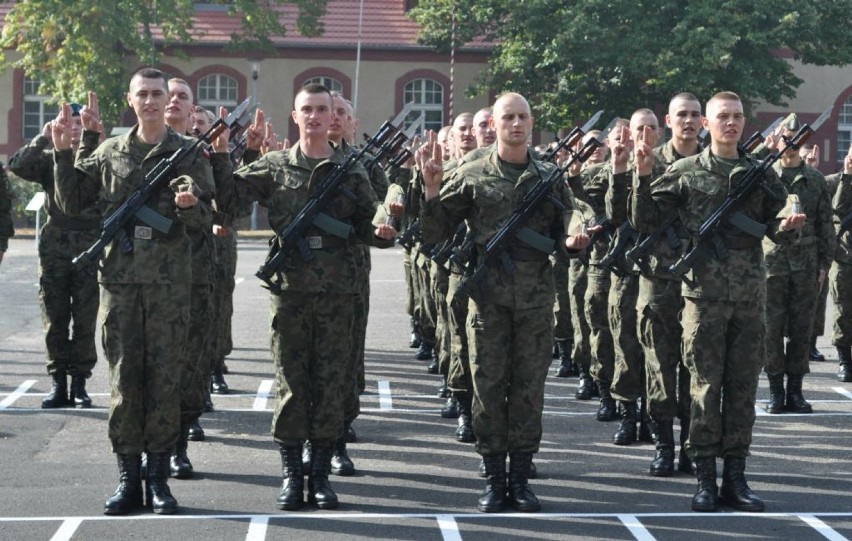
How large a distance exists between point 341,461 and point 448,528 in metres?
1.71

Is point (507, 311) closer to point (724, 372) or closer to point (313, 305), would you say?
point (313, 305)

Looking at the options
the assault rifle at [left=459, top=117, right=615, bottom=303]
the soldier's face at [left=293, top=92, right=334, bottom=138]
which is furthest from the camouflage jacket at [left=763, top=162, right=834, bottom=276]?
the soldier's face at [left=293, top=92, right=334, bottom=138]

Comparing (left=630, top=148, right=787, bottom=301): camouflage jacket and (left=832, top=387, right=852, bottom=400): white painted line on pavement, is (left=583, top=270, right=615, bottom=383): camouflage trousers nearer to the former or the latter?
(left=832, top=387, right=852, bottom=400): white painted line on pavement

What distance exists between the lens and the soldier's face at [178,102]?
10.3 m

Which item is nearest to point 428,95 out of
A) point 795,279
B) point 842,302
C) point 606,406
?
point 842,302

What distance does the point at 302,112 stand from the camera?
9.40 meters

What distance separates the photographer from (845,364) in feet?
50.2

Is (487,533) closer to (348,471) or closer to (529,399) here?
(529,399)

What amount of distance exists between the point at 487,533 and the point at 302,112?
2.58 meters

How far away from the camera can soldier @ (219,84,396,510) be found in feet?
30.5

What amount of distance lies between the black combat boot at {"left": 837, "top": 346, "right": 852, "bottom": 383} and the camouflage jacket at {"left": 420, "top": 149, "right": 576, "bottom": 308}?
6556mm

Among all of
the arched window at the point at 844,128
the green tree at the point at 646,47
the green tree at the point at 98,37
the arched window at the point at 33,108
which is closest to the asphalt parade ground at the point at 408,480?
the green tree at the point at 646,47

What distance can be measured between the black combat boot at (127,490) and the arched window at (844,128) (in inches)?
1701

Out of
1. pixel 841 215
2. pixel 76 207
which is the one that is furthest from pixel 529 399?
pixel 841 215
